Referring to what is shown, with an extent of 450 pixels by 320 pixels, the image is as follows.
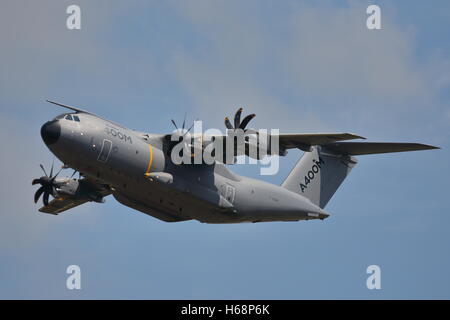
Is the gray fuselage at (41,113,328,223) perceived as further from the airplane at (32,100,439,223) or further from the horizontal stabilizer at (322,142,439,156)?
the horizontal stabilizer at (322,142,439,156)

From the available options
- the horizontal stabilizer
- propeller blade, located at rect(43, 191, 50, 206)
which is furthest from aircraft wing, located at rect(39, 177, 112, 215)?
the horizontal stabilizer

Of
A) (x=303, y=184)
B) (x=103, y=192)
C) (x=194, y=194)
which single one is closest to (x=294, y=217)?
(x=303, y=184)

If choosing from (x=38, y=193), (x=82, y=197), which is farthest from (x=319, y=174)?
(x=38, y=193)

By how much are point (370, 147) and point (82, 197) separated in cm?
791

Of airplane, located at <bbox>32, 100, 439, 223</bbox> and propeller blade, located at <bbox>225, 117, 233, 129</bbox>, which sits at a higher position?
propeller blade, located at <bbox>225, 117, 233, 129</bbox>

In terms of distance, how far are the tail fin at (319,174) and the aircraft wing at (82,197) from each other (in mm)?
5077

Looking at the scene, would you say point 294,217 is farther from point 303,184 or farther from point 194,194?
point 194,194

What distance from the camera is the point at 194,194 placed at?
2156 cm

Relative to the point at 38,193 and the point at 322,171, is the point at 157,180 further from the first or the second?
the point at 322,171

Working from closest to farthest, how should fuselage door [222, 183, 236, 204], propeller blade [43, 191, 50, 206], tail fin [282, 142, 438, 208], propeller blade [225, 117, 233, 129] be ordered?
propeller blade [225, 117, 233, 129], fuselage door [222, 183, 236, 204], propeller blade [43, 191, 50, 206], tail fin [282, 142, 438, 208]

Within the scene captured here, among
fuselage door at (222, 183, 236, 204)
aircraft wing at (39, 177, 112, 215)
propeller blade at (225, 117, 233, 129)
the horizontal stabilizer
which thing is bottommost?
fuselage door at (222, 183, 236, 204)

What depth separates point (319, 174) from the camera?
24.9m

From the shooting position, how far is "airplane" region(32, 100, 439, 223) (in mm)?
20141

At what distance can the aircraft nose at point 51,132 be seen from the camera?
64.7 feet
